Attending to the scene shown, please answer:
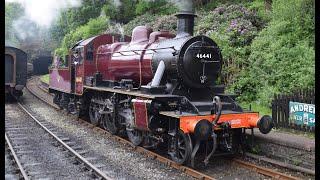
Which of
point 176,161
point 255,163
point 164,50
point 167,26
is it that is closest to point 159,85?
point 164,50

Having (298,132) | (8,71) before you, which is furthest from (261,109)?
(8,71)

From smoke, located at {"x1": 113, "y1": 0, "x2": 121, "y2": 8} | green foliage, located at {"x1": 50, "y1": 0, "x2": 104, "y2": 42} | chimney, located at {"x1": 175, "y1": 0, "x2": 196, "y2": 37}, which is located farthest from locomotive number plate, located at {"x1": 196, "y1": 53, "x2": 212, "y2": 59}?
green foliage, located at {"x1": 50, "y1": 0, "x2": 104, "y2": 42}

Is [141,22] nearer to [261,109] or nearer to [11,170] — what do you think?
[261,109]

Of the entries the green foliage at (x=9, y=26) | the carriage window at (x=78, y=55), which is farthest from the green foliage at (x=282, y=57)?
the green foliage at (x=9, y=26)

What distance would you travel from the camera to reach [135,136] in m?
9.52

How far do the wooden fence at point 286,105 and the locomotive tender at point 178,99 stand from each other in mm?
1696

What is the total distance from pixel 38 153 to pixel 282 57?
7.46m

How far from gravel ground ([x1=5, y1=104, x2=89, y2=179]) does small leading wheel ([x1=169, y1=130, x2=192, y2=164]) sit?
1.83 m

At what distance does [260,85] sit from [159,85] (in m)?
4.98

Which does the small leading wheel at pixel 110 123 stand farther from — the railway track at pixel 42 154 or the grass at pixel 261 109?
the grass at pixel 261 109

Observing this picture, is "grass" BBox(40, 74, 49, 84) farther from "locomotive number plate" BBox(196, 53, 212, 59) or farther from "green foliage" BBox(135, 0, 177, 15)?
"locomotive number plate" BBox(196, 53, 212, 59)

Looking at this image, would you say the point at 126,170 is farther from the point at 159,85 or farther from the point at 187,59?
the point at 187,59

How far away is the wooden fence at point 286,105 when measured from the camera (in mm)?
8891

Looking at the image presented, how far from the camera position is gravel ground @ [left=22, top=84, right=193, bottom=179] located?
7.27 metres
